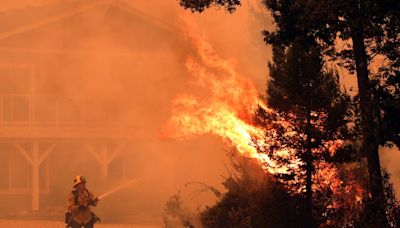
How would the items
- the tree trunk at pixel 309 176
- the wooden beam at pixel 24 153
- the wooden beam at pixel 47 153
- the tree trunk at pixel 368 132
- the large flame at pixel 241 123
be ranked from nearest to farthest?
the tree trunk at pixel 368 132 → the tree trunk at pixel 309 176 → the large flame at pixel 241 123 → the wooden beam at pixel 47 153 → the wooden beam at pixel 24 153

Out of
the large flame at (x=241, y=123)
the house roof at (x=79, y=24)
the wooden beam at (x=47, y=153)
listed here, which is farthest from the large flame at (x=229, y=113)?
the house roof at (x=79, y=24)

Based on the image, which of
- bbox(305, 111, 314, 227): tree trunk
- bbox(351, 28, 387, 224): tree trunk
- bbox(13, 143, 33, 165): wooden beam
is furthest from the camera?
bbox(13, 143, 33, 165): wooden beam

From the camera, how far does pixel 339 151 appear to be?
39.8ft

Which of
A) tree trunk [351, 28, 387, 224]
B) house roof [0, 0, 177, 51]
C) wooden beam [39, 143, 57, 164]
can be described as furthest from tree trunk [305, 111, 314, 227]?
house roof [0, 0, 177, 51]

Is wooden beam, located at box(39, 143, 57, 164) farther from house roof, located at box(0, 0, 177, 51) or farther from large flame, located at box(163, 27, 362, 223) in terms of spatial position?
large flame, located at box(163, 27, 362, 223)

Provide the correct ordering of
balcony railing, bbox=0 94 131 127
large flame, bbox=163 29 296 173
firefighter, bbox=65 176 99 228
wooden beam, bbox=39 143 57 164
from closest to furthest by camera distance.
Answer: large flame, bbox=163 29 296 173 → firefighter, bbox=65 176 99 228 → wooden beam, bbox=39 143 57 164 → balcony railing, bbox=0 94 131 127

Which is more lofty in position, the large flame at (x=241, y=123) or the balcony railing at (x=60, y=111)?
the balcony railing at (x=60, y=111)

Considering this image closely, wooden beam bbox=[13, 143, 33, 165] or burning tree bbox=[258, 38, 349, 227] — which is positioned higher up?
wooden beam bbox=[13, 143, 33, 165]

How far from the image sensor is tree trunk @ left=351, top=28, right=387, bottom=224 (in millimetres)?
11016

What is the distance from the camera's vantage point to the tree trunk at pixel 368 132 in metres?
11.0

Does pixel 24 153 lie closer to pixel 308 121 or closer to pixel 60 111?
pixel 60 111

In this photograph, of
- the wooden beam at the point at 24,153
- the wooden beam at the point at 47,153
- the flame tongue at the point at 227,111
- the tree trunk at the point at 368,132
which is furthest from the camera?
the wooden beam at the point at 24,153

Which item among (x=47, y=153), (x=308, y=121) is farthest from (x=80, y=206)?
(x=47, y=153)

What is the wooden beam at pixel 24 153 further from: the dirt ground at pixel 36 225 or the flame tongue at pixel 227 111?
the flame tongue at pixel 227 111
